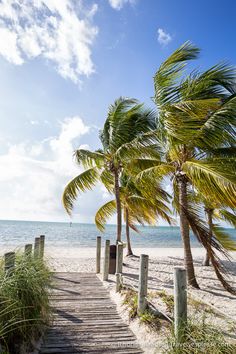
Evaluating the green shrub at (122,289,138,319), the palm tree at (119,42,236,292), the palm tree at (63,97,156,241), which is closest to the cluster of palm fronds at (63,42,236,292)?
the palm tree at (119,42,236,292)

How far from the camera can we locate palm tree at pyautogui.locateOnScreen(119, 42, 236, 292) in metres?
6.07

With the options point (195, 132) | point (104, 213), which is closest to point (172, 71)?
point (195, 132)

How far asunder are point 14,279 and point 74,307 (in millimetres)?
2659

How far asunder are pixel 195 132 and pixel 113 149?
498 centimetres

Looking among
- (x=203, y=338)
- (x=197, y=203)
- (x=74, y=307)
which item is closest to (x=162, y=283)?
(x=197, y=203)

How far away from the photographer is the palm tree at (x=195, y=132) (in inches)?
239

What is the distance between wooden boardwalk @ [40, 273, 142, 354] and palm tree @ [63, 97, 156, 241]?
3850 mm

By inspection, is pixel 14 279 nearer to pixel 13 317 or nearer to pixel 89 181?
pixel 13 317

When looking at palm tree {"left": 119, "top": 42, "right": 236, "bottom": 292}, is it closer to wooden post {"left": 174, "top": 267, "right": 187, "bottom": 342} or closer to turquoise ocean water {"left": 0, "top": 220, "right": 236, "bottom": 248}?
wooden post {"left": 174, "top": 267, "right": 187, "bottom": 342}

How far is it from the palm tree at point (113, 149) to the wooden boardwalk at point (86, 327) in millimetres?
3850

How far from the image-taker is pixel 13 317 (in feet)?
11.5

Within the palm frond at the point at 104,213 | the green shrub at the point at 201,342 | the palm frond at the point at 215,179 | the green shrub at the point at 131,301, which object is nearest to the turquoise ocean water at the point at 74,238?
the palm frond at the point at 104,213

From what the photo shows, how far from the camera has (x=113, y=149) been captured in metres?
10.9

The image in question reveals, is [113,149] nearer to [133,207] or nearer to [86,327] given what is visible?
[133,207]
